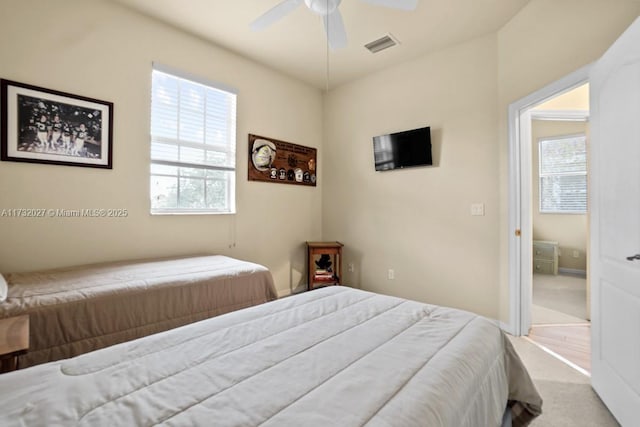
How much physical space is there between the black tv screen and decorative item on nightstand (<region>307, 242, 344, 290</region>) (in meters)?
1.22

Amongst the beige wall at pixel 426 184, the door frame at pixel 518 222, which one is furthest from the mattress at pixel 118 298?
the door frame at pixel 518 222

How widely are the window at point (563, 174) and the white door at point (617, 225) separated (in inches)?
163

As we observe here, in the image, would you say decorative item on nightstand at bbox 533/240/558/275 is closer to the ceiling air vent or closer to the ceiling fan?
the ceiling air vent

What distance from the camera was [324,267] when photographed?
13.6ft

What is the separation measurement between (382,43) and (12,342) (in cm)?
367

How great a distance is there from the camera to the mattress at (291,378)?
729 mm

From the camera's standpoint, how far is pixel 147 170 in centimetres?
283

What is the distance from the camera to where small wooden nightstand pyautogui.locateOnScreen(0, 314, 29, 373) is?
1.18m

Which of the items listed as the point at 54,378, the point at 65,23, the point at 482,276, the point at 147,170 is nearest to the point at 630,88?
the point at 482,276

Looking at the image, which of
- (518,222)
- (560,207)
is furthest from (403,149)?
(560,207)

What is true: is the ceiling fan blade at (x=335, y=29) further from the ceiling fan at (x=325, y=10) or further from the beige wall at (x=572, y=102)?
the beige wall at (x=572, y=102)

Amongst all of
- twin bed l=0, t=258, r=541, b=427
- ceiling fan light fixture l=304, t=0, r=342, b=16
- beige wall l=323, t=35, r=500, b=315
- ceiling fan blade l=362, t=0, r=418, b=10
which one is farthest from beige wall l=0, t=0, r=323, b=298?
ceiling fan blade l=362, t=0, r=418, b=10

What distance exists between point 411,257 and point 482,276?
2.59 feet

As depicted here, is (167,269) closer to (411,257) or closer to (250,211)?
(250,211)
